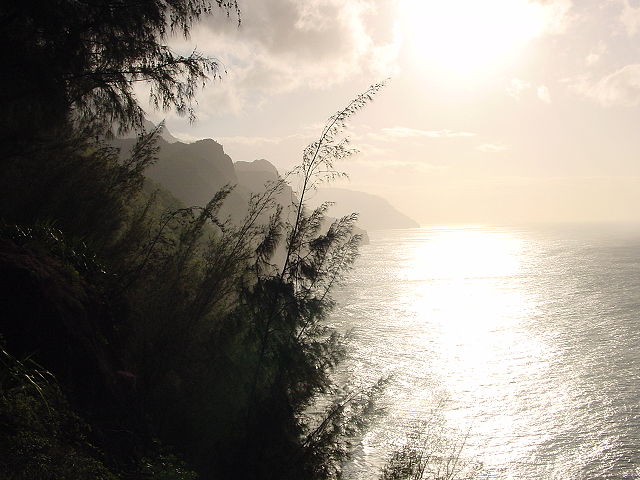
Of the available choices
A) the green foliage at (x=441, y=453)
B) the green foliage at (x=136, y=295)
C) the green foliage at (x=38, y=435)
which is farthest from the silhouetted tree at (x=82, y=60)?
the green foliage at (x=441, y=453)

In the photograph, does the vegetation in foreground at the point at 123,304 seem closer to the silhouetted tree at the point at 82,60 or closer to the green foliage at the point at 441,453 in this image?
the silhouetted tree at the point at 82,60

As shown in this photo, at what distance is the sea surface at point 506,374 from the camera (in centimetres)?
3084

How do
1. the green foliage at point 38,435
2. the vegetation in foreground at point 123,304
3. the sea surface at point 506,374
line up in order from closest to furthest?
the green foliage at point 38,435
the vegetation in foreground at point 123,304
the sea surface at point 506,374

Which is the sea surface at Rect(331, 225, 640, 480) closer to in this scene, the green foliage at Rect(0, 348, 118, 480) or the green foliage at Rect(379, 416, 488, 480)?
the green foliage at Rect(379, 416, 488, 480)

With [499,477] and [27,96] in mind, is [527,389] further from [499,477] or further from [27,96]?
[27,96]

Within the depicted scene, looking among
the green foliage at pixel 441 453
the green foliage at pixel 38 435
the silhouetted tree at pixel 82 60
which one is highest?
the silhouetted tree at pixel 82 60

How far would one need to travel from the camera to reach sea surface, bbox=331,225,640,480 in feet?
101

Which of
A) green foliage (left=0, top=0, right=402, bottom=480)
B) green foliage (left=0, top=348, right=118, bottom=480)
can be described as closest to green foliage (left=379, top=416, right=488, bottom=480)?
green foliage (left=0, top=0, right=402, bottom=480)

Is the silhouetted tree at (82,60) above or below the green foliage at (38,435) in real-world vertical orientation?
above

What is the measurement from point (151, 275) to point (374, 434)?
28.3 m

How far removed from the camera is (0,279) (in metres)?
6.13

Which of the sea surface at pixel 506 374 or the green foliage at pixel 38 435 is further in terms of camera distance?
the sea surface at pixel 506 374

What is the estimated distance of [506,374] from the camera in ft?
154

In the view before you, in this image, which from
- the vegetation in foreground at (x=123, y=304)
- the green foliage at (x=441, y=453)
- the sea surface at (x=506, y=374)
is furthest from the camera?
the sea surface at (x=506, y=374)
